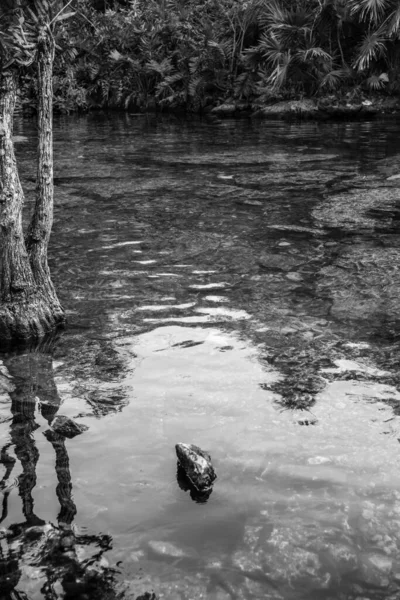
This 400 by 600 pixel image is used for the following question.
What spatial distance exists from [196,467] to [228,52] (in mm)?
19809

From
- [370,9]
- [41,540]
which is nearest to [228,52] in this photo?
[370,9]

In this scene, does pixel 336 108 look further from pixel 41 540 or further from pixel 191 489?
pixel 41 540

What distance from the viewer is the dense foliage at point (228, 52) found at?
1767 cm

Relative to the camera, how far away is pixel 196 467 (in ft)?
8.74

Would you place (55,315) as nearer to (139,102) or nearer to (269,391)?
(269,391)

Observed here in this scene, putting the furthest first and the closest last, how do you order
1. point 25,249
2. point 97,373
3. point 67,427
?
1. point 25,249
2. point 97,373
3. point 67,427

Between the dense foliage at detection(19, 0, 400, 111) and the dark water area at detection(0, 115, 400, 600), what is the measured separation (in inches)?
419

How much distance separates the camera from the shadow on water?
6.93ft

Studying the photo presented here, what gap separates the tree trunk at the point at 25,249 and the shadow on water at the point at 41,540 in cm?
103

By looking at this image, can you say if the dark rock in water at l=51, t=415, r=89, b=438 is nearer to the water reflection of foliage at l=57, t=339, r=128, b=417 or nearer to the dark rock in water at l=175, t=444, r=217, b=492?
the water reflection of foliage at l=57, t=339, r=128, b=417

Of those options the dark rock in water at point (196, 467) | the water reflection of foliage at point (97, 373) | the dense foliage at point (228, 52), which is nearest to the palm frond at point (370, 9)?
the dense foliage at point (228, 52)

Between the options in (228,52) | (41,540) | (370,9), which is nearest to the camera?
(41,540)

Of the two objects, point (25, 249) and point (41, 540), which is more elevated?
point (25, 249)

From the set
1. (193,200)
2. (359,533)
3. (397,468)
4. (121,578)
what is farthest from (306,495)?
(193,200)
